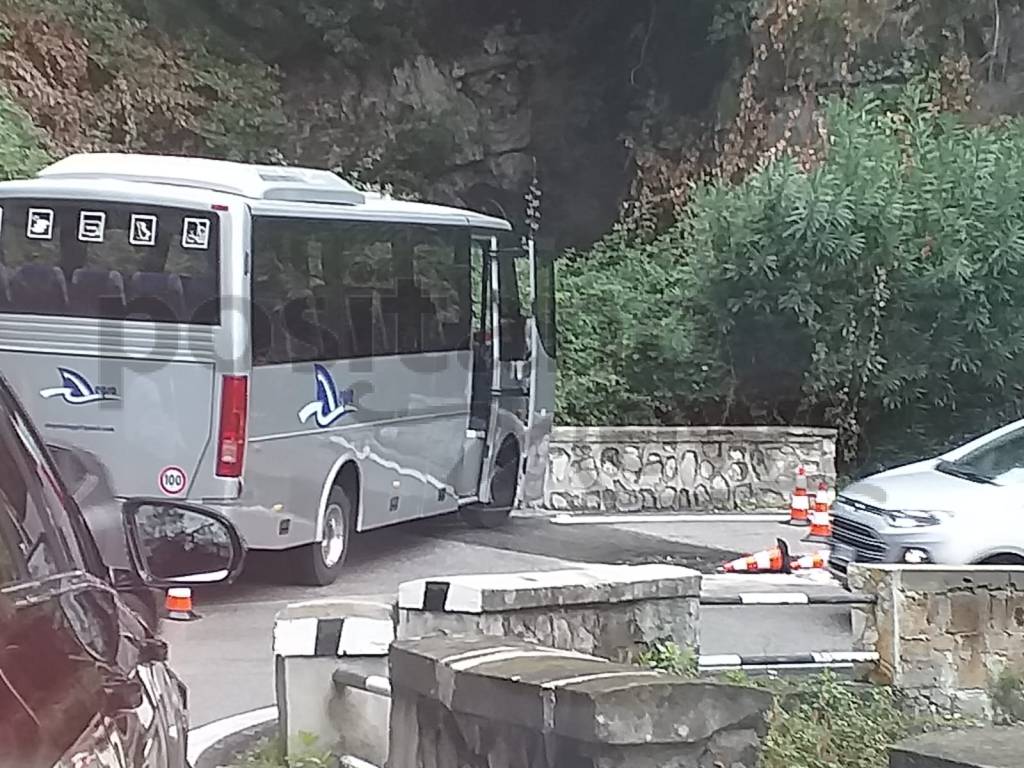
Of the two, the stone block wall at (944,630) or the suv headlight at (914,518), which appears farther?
the suv headlight at (914,518)

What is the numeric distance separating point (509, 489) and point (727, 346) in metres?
3.34

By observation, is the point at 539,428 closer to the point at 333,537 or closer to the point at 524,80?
the point at 333,537

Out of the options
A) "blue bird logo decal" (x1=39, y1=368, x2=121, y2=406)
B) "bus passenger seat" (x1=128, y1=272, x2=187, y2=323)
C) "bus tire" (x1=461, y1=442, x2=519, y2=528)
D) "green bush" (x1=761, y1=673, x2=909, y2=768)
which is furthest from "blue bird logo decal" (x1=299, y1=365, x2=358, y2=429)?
"green bush" (x1=761, y1=673, x2=909, y2=768)

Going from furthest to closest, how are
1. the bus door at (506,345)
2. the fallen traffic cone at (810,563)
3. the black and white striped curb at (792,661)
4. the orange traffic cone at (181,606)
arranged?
the bus door at (506,345)
the fallen traffic cone at (810,563)
the orange traffic cone at (181,606)
the black and white striped curb at (792,661)

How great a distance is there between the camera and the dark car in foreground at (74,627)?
5.79 ft

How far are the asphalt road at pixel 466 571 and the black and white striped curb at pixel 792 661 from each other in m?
0.75

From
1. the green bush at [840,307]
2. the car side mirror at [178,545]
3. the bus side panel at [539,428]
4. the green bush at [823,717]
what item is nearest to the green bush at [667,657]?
the green bush at [823,717]

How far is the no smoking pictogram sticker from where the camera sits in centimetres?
702

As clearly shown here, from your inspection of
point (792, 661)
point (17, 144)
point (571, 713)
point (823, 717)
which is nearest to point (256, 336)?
point (792, 661)

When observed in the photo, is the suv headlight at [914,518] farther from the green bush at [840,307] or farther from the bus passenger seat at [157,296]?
the green bush at [840,307]

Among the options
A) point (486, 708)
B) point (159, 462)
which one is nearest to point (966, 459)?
point (159, 462)

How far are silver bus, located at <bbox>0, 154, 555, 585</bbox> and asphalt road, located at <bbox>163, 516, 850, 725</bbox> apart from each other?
0.27m

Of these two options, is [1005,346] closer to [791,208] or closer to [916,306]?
[916,306]

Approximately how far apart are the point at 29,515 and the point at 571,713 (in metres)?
1.27
